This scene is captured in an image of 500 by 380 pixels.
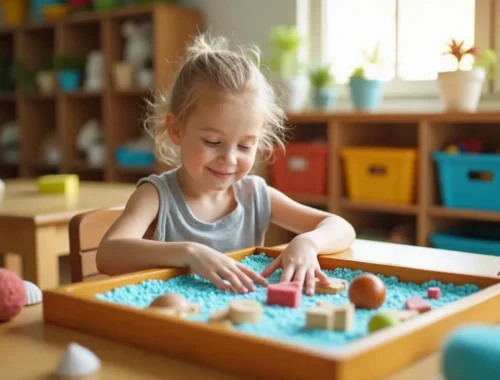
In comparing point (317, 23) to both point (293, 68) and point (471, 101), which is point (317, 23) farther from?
point (471, 101)

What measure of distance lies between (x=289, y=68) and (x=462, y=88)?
864 mm

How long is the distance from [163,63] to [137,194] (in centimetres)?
226

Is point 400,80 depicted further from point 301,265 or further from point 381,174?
point 301,265

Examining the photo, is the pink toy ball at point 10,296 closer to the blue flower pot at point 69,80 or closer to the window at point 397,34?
the window at point 397,34

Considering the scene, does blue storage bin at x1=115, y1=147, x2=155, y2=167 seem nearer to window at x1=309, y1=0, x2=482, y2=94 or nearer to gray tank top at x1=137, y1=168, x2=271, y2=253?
window at x1=309, y1=0, x2=482, y2=94

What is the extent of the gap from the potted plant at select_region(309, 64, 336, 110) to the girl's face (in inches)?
71.9

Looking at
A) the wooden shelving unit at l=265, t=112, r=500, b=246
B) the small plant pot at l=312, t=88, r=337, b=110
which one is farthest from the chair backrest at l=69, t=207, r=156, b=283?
the small plant pot at l=312, t=88, r=337, b=110

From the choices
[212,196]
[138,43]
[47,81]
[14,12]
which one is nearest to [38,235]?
[212,196]

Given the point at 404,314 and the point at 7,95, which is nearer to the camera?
the point at 404,314

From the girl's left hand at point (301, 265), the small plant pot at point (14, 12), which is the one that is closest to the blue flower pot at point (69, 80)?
the small plant pot at point (14, 12)

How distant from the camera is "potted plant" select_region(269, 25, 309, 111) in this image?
3068mm

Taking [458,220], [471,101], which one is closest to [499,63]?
[471,101]

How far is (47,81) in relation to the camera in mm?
4062

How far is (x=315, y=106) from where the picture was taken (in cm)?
308
